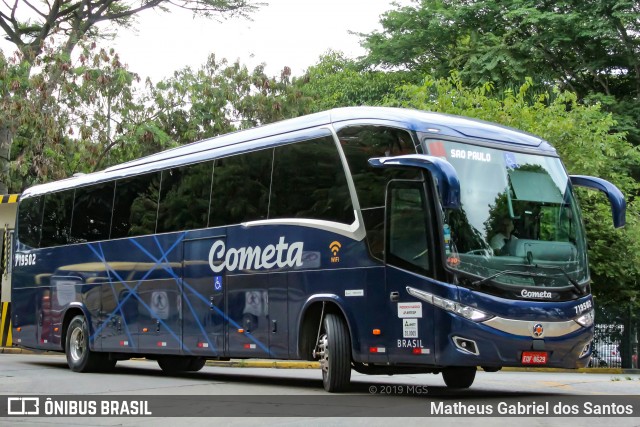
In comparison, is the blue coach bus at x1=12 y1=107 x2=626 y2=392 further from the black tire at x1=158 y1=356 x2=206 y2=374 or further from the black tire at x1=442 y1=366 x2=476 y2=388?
the black tire at x1=158 y1=356 x2=206 y2=374

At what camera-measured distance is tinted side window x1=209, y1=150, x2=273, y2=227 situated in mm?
15156

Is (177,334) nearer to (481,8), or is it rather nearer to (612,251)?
(612,251)

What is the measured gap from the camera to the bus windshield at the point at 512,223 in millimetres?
12078

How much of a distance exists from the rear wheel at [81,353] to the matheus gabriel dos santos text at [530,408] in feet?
31.6

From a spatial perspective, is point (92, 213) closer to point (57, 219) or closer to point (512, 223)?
point (57, 219)

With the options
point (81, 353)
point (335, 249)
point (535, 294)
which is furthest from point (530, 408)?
point (81, 353)

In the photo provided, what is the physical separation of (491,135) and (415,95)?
18231 millimetres

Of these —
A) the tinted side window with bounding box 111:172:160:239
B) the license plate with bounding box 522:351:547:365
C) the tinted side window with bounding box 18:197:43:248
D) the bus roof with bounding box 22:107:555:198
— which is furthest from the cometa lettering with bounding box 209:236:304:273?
the tinted side window with bounding box 18:197:43:248

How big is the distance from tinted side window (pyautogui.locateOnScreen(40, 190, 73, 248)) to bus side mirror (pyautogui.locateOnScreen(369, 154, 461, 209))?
34.3ft

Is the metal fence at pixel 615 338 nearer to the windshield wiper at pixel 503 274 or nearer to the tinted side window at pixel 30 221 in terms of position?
the tinted side window at pixel 30 221

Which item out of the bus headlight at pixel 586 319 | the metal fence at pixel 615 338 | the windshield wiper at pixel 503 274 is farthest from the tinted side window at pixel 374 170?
the metal fence at pixel 615 338

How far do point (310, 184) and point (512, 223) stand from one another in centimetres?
300

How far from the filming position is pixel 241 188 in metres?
15.7

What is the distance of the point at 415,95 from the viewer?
31.2 metres
